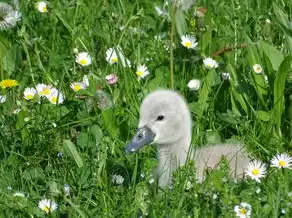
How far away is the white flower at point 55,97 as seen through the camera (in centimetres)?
505

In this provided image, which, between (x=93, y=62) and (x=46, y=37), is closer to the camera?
(x=93, y=62)

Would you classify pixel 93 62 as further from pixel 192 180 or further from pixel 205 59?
pixel 192 180

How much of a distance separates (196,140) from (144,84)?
1.90ft

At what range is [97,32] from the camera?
5.72 m

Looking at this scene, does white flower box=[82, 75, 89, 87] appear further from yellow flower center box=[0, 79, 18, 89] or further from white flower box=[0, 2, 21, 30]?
white flower box=[0, 2, 21, 30]

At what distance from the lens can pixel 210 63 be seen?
532 cm

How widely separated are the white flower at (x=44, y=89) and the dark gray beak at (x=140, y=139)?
79 cm

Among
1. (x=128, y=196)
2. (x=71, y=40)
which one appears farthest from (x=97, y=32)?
(x=128, y=196)

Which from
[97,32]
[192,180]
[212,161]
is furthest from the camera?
[97,32]

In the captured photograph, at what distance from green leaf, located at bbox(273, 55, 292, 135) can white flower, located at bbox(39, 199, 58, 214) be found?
1294 mm

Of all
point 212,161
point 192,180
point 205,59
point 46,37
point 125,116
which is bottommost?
point 192,180

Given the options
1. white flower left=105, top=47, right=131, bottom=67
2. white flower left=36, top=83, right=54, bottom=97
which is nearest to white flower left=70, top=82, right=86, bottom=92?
white flower left=36, top=83, right=54, bottom=97

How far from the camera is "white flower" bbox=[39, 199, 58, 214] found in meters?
3.99

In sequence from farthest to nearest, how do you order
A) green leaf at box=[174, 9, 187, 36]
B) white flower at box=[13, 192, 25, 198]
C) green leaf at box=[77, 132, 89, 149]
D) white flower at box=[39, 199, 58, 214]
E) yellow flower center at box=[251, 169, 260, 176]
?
green leaf at box=[174, 9, 187, 36]
green leaf at box=[77, 132, 89, 149]
yellow flower center at box=[251, 169, 260, 176]
white flower at box=[13, 192, 25, 198]
white flower at box=[39, 199, 58, 214]
